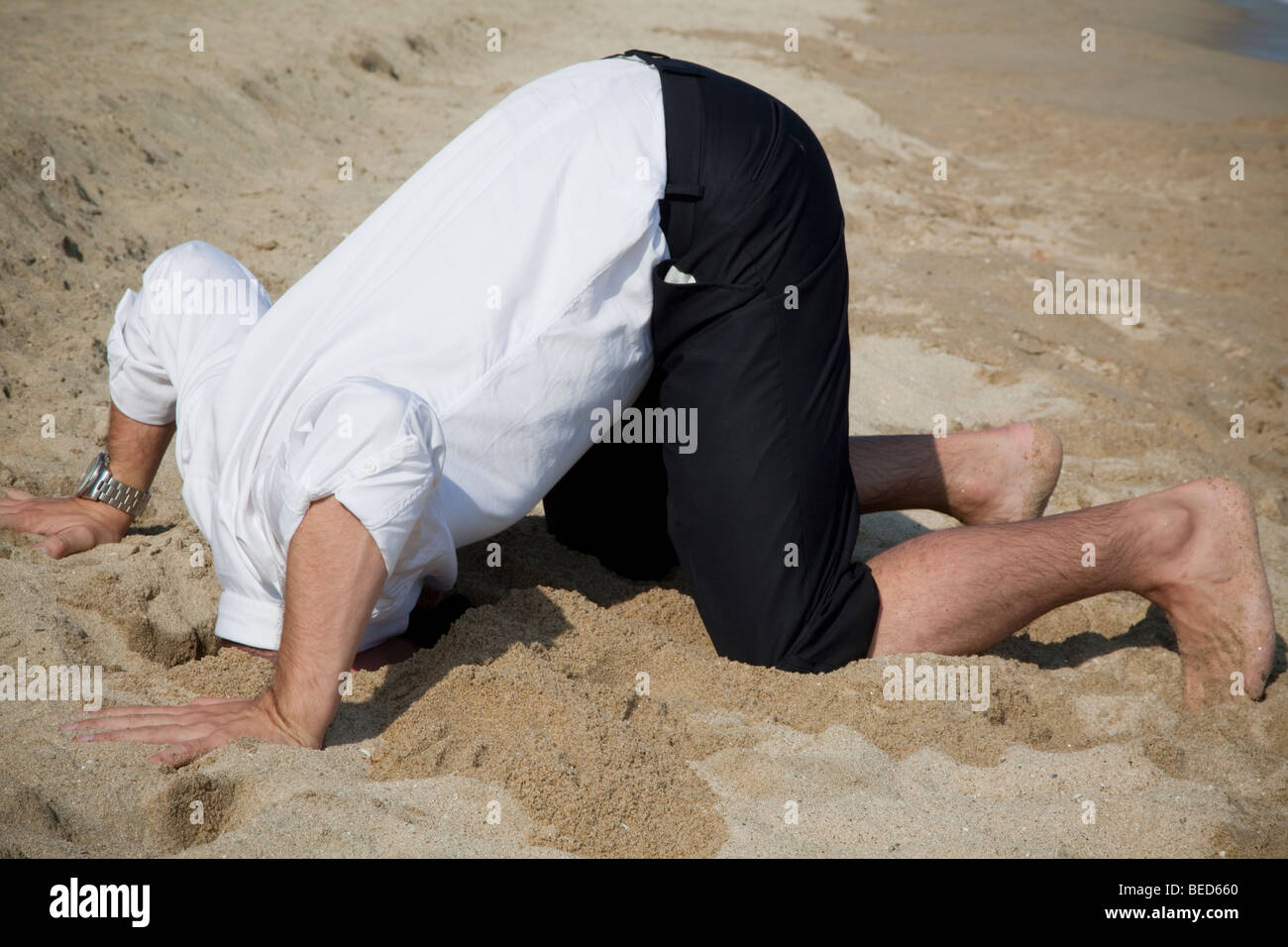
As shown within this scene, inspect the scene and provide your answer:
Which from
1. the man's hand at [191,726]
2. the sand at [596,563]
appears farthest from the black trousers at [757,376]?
the man's hand at [191,726]

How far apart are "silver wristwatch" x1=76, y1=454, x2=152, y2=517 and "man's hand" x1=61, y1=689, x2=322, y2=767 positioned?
2.24 ft

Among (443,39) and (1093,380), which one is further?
(443,39)

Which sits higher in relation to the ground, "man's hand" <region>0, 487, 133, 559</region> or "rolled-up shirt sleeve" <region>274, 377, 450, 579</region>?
"rolled-up shirt sleeve" <region>274, 377, 450, 579</region>

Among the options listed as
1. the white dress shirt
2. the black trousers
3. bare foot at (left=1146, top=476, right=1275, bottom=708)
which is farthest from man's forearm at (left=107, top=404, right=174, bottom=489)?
bare foot at (left=1146, top=476, right=1275, bottom=708)

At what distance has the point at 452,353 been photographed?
170cm

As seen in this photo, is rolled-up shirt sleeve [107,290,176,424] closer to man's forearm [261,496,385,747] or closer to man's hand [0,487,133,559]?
man's hand [0,487,133,559]

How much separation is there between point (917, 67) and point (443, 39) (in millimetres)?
4350

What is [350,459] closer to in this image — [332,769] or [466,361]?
[466,361]

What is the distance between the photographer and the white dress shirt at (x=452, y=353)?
1.62 meters

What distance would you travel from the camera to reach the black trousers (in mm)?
1893

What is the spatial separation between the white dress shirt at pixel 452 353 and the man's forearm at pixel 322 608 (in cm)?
3

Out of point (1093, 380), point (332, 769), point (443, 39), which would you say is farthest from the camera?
point (443, 39)

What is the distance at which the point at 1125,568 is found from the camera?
2.06m
